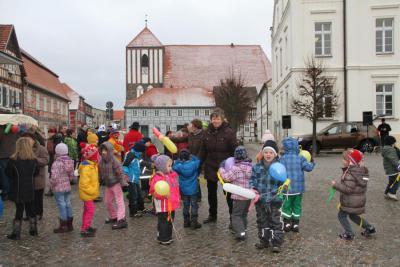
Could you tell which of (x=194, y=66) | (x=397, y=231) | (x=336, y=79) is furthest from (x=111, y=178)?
(x=194, y=66)

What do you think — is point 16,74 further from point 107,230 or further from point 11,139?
point 107,230

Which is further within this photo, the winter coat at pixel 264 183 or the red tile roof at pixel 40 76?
the red tile roof at pixel 40 76

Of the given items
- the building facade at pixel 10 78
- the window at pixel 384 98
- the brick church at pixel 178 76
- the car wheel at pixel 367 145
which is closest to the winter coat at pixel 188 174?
the car wheel at pixel 367 145

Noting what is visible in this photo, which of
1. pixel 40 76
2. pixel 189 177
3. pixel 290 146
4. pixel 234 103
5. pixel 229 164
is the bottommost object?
pixel 189 177

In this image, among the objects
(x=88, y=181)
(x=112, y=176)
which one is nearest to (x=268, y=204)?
(x=112, y=176)

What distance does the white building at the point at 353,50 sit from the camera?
2512cm

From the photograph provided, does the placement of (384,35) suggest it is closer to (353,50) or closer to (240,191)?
(353,50)

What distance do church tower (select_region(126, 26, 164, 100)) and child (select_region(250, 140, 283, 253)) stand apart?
62.7 m

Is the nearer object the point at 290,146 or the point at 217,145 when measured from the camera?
the point at 290,146

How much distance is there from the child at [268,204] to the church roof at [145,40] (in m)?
63.8

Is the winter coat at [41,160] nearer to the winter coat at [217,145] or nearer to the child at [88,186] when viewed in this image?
the child at [88,186]

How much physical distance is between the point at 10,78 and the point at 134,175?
98.1 feet

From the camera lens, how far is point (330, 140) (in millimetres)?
21094

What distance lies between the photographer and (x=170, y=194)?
20.1 ft
